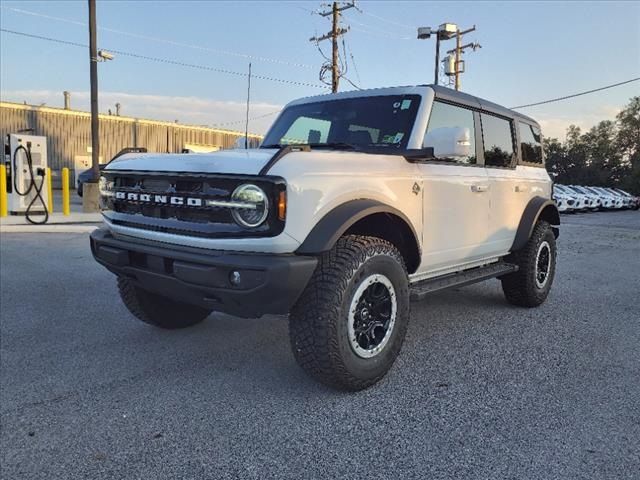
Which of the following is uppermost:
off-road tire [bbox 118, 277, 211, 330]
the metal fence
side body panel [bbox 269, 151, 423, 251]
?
the metal fence

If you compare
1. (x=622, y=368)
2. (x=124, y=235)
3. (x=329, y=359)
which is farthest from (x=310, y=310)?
(x=622, y=368)

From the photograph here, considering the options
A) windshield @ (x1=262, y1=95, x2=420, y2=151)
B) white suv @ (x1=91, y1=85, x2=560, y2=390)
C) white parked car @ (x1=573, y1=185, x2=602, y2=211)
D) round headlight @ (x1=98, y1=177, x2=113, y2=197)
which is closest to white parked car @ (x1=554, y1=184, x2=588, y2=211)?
white parked car @ (x1=573, y1=185, x2=602, y2=211)

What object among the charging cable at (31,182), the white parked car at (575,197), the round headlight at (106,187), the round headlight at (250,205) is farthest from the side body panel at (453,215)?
the white parked car at (575,197)

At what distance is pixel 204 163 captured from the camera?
2.96 meters

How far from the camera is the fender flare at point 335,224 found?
2838mm

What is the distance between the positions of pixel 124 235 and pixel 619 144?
68388 mm

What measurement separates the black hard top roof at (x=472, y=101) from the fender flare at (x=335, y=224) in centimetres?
145

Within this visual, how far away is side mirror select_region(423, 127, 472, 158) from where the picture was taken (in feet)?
11.3

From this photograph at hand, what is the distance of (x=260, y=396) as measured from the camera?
10.2ft

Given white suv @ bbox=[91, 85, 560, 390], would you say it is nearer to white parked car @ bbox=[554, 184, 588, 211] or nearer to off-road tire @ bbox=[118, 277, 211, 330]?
off-road tire @ bbox=[118, 277, 211, 330]

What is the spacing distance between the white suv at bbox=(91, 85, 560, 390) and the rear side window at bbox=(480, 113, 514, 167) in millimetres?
119

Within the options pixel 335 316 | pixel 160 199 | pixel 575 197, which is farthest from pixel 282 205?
pixel 575 197

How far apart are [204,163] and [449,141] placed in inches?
62.6

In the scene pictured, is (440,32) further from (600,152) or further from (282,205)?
(600,152)
